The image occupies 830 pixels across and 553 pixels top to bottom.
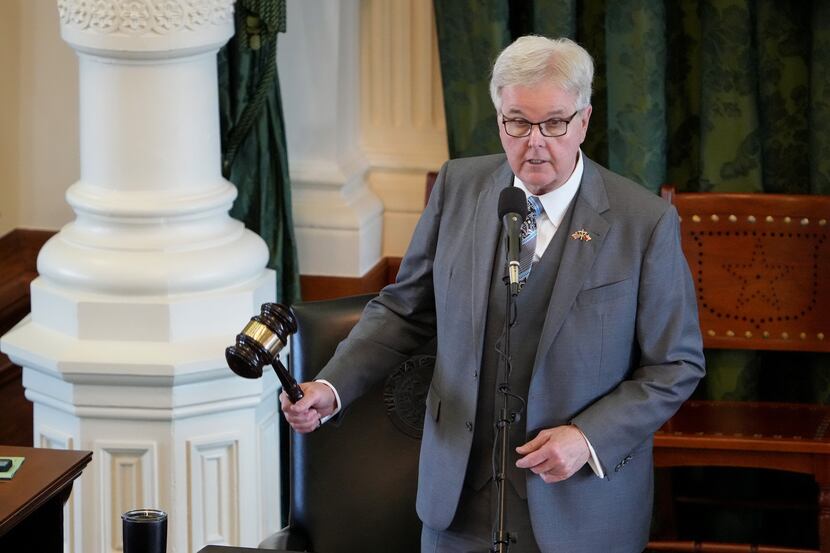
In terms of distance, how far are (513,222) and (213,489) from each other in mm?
1656

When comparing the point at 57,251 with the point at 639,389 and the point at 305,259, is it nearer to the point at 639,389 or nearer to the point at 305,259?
the point at 305,259

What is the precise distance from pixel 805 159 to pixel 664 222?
5.19 feet

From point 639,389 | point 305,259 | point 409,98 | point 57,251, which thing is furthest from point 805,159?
point 57,251

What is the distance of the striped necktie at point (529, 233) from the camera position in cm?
240

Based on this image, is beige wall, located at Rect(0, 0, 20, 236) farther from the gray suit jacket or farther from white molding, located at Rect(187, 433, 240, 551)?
the gray suit jacket

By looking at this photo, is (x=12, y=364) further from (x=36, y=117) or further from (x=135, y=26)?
(x=135, y=26)

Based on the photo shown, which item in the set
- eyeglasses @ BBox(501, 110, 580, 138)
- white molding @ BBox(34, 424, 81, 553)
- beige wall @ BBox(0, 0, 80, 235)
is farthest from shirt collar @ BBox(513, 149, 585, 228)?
beige wall @ BBox(0, 0, 80, 235)

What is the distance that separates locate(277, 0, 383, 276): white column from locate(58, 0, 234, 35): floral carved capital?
664mm

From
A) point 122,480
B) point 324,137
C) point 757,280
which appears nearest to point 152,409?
point 122,480

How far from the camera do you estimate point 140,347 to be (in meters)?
3.33

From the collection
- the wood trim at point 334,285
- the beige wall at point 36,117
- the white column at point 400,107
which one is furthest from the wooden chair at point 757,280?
the beige wall at point 36,117

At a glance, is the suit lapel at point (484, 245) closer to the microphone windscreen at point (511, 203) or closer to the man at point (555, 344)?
the man at point (555, 344)

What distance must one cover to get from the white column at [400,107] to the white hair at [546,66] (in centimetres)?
176

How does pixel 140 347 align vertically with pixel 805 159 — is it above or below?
below
